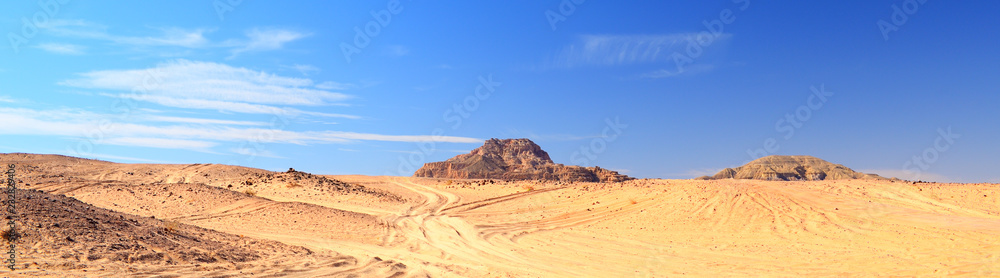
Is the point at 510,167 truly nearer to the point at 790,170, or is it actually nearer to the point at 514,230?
the point at 790,170

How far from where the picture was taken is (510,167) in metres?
85.7

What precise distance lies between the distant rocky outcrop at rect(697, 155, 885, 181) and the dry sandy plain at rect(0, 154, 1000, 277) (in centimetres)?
3053

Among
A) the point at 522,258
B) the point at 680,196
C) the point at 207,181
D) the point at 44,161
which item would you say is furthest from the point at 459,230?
the point at 44,161

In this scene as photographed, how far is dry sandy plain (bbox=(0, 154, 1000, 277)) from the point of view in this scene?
10898mm

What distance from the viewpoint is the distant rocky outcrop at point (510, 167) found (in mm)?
71250

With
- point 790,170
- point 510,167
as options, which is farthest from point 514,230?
point 510,167

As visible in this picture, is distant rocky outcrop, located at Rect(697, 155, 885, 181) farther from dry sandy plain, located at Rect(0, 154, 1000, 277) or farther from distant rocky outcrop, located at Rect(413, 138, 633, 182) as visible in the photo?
dry sandy plain, located at Rect(0, 154, 1000, 277)

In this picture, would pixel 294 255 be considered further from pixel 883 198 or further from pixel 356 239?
pixel 883 198

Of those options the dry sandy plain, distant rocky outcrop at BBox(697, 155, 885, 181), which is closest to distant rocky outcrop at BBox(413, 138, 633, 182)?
distant rocky outcrop at BBox(697, 155, 885, 181)

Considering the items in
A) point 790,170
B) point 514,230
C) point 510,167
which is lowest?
point 514,230

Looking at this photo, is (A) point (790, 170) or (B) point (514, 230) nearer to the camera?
(B) point (514, 230)

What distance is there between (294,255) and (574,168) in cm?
6478

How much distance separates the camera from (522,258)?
15.2 metres

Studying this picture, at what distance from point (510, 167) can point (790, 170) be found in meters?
39.1
